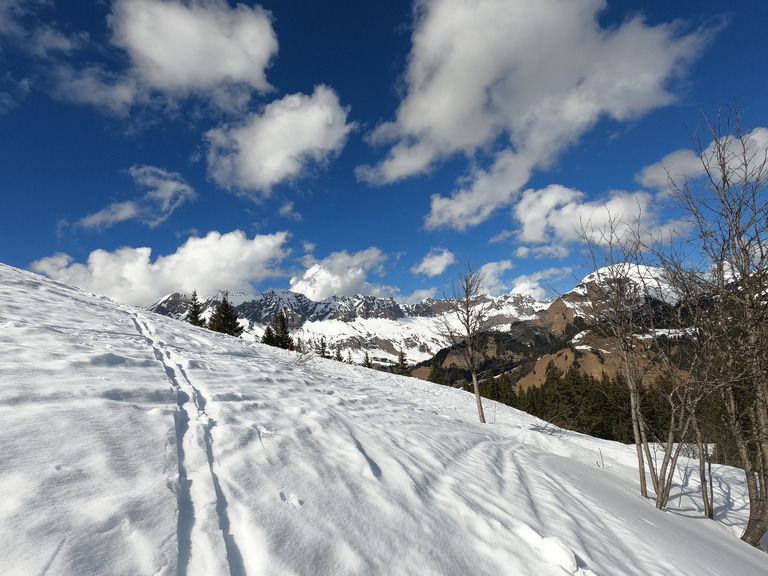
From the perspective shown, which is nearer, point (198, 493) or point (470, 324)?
point (198, 493)

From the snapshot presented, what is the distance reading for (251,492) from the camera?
8.39ft

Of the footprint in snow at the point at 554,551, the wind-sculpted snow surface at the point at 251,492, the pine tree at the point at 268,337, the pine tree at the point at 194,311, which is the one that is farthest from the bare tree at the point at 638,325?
the pine tree at the point at 194,311

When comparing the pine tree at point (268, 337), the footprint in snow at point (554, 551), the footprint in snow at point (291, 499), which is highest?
the pine tree at point (268, 337)

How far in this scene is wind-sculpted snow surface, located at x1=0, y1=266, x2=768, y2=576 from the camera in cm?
189

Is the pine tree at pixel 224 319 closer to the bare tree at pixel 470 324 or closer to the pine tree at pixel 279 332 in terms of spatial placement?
the pine tree at pixel 279 332

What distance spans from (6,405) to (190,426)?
1387mm

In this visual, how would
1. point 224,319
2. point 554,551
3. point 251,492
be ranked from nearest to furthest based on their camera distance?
point 251,492, point 554,551, point 224,319

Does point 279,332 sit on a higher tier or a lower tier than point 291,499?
higher

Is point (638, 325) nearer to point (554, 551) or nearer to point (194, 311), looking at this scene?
point (554, 551)

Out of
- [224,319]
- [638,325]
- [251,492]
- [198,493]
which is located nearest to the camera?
[198,493]

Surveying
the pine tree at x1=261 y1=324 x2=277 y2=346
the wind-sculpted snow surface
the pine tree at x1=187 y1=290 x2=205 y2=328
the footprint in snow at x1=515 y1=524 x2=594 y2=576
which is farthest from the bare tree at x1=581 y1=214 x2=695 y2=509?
the pine tree at x1=187 y1=290 x2=205 y2=328

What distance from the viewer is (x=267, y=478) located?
9.25ft

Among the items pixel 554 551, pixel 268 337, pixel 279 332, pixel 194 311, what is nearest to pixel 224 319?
pixel 194 311

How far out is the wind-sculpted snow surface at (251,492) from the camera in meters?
1.89
